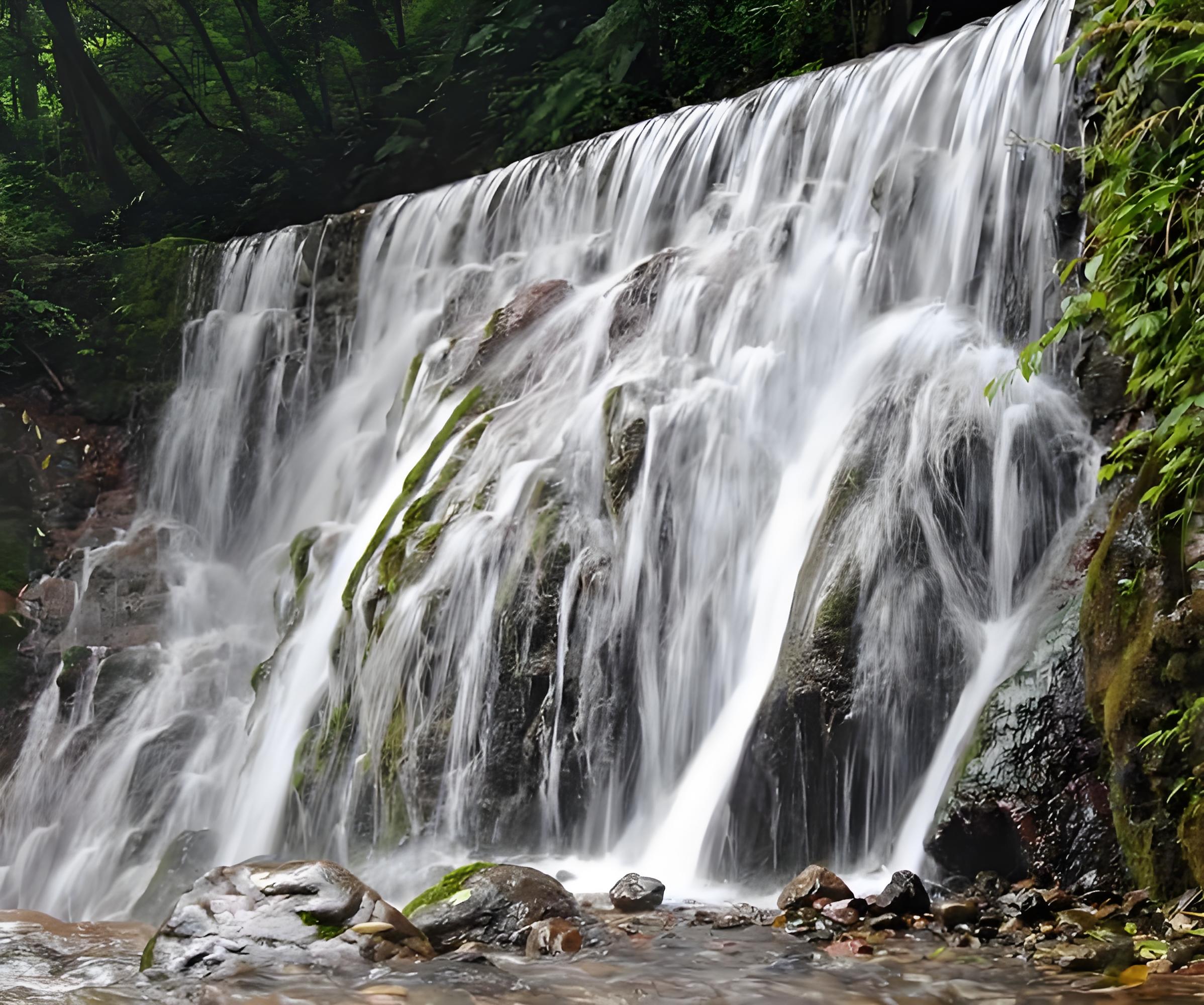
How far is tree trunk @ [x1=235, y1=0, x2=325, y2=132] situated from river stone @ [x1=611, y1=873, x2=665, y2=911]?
635 inches

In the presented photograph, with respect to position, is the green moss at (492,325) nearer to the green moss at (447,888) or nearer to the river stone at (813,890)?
the green moss at (447,888)

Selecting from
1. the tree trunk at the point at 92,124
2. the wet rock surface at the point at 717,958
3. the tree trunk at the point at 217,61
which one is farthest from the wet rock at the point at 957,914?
the tree trunk at the point at 217,61

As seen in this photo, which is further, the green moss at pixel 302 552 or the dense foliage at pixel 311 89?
the dense foliage at pixel 311 89

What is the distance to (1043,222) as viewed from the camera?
6.38 metres

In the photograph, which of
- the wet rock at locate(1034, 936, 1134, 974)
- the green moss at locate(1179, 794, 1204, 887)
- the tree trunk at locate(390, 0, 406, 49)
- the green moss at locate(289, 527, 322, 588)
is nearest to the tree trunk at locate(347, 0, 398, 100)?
the tree trunk at locate(390, 0, 406, 49)

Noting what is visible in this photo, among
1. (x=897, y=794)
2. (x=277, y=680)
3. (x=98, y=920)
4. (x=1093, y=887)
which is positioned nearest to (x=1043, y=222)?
(x=897, y=794)

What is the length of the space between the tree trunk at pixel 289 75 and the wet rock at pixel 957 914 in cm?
1705

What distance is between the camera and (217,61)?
18.4m

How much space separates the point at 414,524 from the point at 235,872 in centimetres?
322

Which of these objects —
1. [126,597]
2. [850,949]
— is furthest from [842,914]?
[126,597]

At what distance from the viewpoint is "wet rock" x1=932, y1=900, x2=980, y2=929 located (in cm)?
384

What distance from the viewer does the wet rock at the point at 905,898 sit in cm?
393

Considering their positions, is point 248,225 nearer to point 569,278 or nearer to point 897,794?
point 569,278

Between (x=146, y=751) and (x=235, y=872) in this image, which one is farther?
(x=146, y=751)
